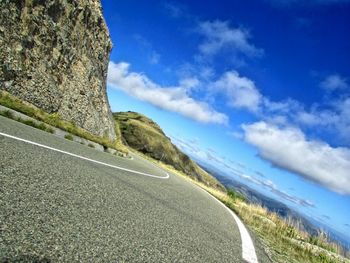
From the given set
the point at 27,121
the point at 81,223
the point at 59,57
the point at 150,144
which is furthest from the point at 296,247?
the point at 150,144

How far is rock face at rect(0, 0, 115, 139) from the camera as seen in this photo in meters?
16.7

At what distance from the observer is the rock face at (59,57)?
656 inches

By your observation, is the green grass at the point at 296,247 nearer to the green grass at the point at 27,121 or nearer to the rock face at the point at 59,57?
the green grass at the point at 27,121

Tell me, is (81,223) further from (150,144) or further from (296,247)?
(150,144)

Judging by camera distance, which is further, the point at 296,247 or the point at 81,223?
the point at 296,247

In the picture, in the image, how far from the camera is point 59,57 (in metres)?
21.4

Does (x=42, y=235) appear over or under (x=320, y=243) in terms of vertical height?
under

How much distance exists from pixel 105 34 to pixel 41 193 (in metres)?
28.0

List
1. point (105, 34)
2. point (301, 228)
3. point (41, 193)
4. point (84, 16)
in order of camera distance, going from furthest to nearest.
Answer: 1. point (105, 34)
2. point (84, 16)
3. point (301, 228)
4. point (41, 193)

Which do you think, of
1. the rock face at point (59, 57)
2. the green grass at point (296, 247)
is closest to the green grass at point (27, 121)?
the rock face at point (59, 57)

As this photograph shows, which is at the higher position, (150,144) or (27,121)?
(150,144)

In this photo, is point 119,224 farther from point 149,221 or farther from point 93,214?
point 149,221

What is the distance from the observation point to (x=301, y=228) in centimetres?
1277

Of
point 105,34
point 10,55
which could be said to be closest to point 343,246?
point 10,55
